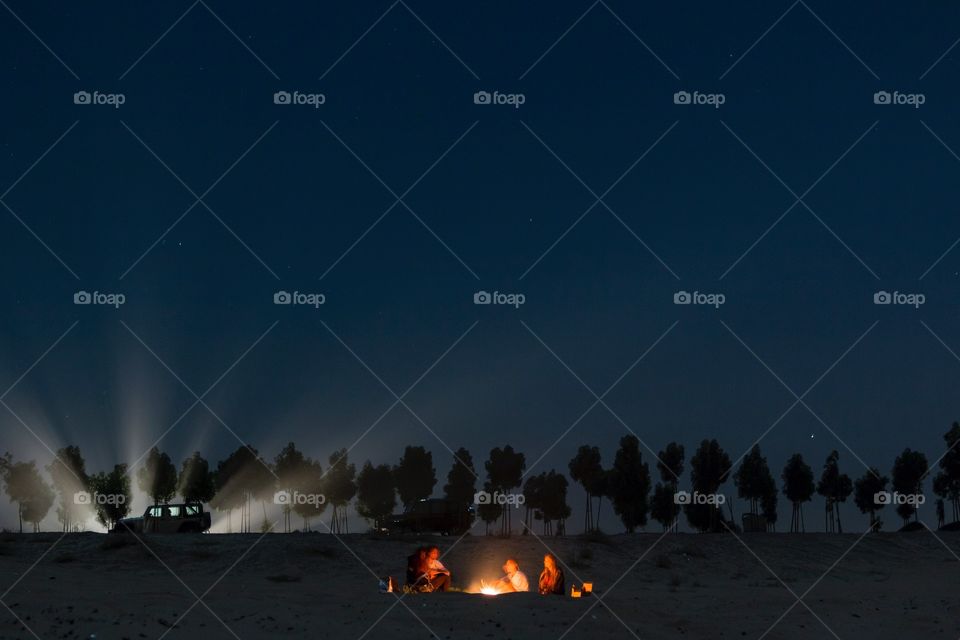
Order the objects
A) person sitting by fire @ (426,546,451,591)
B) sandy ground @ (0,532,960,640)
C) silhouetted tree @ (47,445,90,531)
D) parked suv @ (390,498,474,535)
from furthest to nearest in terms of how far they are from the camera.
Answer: silhouetted tree @ (47,445,90,531) < parked suv @ (390,498,474,535) < person sitting by fire @ (426,546,451,591) < sandy ground @ (0,532,960,640)

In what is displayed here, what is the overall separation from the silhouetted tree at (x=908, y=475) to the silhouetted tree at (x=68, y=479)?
46.8 m

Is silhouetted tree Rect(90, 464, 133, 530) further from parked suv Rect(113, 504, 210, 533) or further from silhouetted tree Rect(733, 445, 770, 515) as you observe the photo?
silhouetted tree Rect(733, 445, 770, 515)

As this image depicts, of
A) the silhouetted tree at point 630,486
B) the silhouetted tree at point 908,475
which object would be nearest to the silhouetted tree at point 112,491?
the silhouetted tree at point 630,486

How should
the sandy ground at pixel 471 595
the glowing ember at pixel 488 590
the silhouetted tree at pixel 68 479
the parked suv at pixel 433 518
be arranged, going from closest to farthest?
the sandy ground at pixel 471 595 → the glowing ember at pixel 488 590 → the parked suv at pixel 433 518 → the silhouetted tree at pixel 68 479

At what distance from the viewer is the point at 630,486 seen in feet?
180

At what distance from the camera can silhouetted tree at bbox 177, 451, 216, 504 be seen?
60000 mm

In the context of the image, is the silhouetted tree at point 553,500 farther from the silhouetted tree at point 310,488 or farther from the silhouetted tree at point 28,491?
the silhouetted tree at point 28,491

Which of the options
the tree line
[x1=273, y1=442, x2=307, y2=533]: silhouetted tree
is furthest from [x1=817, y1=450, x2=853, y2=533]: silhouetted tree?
[x1=273, y1=442, x2=307, y2=533]: silhouetted tree

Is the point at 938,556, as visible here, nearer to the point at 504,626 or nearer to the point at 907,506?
the point at 907,506

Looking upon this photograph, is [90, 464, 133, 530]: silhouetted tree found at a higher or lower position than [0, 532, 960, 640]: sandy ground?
higher

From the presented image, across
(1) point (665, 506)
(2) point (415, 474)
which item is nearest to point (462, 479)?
(2) point (415, 474)

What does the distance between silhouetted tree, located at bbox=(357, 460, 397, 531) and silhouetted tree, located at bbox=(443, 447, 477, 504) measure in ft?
12.1

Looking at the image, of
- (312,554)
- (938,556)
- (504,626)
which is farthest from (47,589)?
(938,556)

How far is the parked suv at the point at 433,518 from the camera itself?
1716 inches
